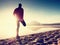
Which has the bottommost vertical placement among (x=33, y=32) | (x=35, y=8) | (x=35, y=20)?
(x=33, y=32)

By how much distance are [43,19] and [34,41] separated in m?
0.34

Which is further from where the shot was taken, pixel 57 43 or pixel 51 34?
pixel 51 34

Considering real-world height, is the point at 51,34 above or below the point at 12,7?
below

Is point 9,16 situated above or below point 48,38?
above

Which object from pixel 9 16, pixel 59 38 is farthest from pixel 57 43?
pixel 9 16

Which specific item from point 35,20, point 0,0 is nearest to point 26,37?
point 35,20

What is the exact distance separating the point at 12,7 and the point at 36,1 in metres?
0.36

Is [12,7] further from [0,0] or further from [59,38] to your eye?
[59,38]

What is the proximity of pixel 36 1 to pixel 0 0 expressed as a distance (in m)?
0.52

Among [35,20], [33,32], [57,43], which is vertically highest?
[35,20]

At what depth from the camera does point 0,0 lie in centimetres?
226

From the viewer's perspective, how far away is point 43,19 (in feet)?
7.44

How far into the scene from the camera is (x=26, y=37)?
2.24 metres

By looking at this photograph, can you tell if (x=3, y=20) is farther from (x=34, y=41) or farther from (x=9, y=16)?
(x=34, y=41)
